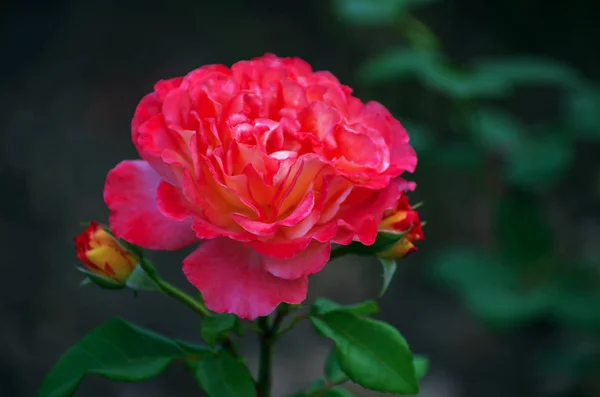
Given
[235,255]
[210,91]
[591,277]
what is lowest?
[591,277]

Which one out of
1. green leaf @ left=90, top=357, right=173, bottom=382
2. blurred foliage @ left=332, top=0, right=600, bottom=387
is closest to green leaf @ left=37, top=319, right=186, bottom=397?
green leaf @ left=90, top=357, right=173, bottom=382

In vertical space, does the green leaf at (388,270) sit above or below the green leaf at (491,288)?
above

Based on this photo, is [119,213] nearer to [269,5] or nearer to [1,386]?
[1,386]

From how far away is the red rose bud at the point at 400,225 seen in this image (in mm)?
549

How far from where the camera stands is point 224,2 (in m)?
2.42

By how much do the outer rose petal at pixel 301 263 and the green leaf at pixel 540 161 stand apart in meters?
1.05

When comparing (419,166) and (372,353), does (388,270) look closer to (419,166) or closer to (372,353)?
(372,353)

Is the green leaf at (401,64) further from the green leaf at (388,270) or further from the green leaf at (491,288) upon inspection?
the green leaf at (388,270)

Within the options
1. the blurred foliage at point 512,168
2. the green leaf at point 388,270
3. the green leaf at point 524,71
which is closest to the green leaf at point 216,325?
the green leaf at point 388,270

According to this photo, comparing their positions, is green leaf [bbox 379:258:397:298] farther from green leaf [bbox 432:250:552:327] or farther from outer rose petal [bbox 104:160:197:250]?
green leaf [bbox 432:250:552:327]

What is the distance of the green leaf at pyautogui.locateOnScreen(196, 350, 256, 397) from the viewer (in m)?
0.57

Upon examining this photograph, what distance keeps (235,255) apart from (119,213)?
10 cm

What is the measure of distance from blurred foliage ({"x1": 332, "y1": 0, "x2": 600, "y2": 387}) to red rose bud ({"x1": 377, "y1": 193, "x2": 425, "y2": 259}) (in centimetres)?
90

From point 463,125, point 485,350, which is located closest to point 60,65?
point 463,125
